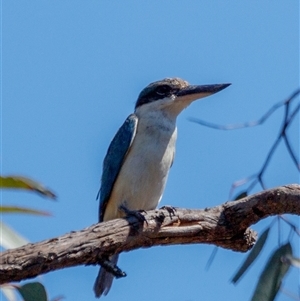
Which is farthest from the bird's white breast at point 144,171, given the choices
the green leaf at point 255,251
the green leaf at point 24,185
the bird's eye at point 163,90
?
the green leaf at point 24,185

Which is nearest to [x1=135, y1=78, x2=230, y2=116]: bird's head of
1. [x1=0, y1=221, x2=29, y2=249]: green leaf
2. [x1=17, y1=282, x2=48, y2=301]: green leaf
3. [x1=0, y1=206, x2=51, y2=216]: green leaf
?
[x1=17, y1=282, x2=48, y2=301]: green leaf

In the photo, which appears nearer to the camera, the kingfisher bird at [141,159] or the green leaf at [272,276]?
the green leaf at [272,276]

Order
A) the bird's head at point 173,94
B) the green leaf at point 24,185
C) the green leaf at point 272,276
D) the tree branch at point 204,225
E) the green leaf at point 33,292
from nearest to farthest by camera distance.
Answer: the green leaf at point 24,185
the green leaf at point 33,292
the green leaf at point 272,276
the tree branch at point 204,225
the bird's head at point 173,94

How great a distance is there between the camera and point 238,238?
4.15 meters

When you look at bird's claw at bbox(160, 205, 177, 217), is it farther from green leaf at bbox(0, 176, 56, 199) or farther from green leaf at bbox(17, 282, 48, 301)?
green leaf at bbox(0, 176, 56, 199)

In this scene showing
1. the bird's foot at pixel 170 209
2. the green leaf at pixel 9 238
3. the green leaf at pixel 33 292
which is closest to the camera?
the green leaf at pixel 9 238

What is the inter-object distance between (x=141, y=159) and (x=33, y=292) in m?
2.12

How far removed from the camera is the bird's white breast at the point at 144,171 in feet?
Answer: 16.8

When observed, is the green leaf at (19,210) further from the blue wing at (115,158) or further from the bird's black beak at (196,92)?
the bird's black beak at (196,92)

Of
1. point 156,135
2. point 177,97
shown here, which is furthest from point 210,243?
point 177,97

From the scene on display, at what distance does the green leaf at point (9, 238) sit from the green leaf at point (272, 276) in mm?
1439

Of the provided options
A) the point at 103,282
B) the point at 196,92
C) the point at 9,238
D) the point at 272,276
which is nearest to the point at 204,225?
the point at 272,276

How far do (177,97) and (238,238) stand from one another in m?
1.82

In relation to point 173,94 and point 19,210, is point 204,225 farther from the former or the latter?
point 173,94
